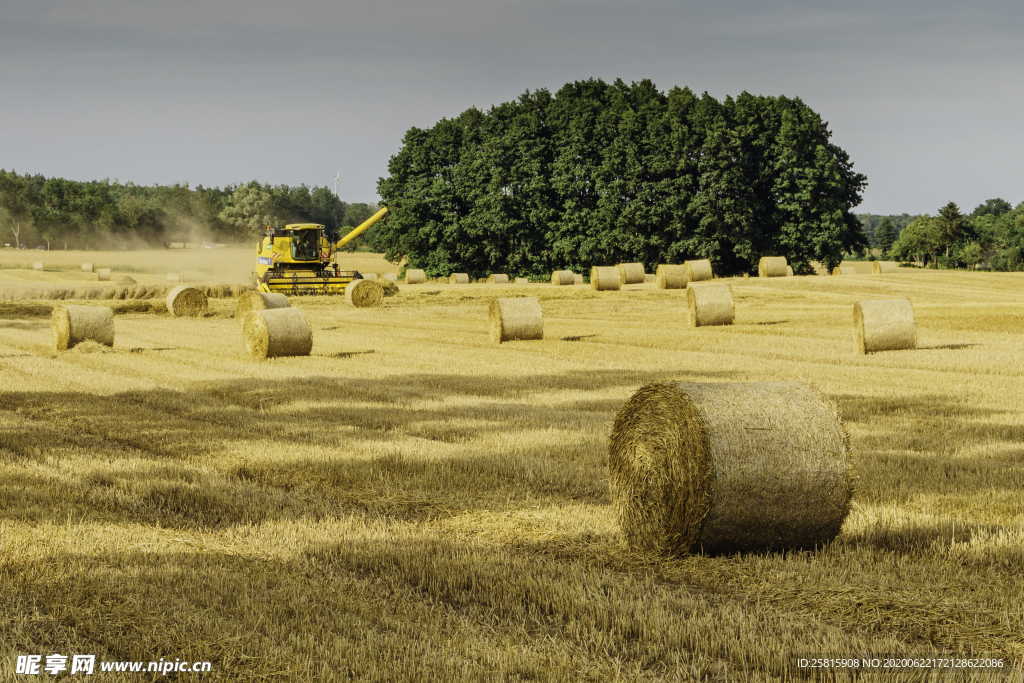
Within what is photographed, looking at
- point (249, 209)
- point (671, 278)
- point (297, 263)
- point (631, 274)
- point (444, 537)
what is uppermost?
point (249, 209)

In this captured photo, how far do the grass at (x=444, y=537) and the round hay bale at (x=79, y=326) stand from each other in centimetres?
453

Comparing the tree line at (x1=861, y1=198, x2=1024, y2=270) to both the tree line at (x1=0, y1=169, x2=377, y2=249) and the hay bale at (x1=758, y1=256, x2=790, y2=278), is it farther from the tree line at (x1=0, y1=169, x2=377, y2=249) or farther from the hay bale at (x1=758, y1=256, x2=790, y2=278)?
the tree line at (x1=0, y1=169, x2=377, y2=249)

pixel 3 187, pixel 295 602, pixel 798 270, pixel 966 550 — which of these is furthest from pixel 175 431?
pixel 3 187

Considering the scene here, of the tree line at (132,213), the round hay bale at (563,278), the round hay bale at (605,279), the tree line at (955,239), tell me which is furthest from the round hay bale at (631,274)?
the tree line at (132,213)

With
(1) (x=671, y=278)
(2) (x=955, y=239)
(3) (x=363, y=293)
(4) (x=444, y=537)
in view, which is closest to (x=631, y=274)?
(1) (x=671, y=278)

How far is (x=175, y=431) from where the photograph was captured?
1210 cm

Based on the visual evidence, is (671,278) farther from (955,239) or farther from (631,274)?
(955,239)

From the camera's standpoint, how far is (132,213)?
126 m

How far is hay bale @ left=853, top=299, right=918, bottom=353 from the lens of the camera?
2103 cm

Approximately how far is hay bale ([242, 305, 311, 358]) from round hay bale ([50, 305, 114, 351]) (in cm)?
356

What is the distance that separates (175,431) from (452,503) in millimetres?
4823

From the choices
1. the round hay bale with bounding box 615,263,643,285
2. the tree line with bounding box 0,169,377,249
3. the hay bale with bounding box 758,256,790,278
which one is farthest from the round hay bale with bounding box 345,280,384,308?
the tree line with bounding box 0,169,377,249

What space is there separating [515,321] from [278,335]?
5.88 m

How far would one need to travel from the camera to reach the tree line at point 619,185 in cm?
5688
